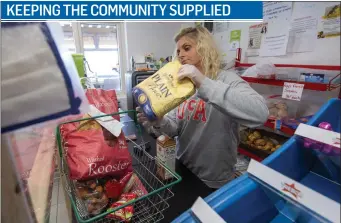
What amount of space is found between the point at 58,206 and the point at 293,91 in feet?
2.03

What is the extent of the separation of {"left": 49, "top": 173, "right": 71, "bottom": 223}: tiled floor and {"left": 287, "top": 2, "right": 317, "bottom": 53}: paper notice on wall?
61cm

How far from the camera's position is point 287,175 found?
0.30 meters

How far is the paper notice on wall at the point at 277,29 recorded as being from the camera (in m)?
0.30

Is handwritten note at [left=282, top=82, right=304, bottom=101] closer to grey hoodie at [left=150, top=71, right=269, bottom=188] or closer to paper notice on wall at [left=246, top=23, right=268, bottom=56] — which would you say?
paper notice on wall at [left=246, top=23, right=268, bottom=56]

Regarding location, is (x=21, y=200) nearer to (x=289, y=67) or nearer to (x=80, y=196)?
(x=80, y=196)

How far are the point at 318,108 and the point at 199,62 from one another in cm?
69

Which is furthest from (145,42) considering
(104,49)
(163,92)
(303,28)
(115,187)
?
(303,28)

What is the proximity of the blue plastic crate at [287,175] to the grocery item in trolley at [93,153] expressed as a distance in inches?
10.3

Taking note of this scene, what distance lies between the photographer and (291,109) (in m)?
0.33

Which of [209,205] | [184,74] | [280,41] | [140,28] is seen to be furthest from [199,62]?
[140,28]

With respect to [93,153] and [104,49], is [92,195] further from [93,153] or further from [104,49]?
[104,49]

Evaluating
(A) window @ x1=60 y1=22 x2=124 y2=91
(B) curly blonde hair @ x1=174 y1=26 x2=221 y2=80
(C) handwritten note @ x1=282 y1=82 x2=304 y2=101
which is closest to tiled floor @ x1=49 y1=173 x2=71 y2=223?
(C) handwritten note @ x1=282 y1=82 x2=304 y2=101

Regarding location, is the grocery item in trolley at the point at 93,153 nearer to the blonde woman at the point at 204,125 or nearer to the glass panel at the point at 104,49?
the blonde woman at the point at 204,125

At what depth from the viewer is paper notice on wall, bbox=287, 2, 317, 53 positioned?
26cm
